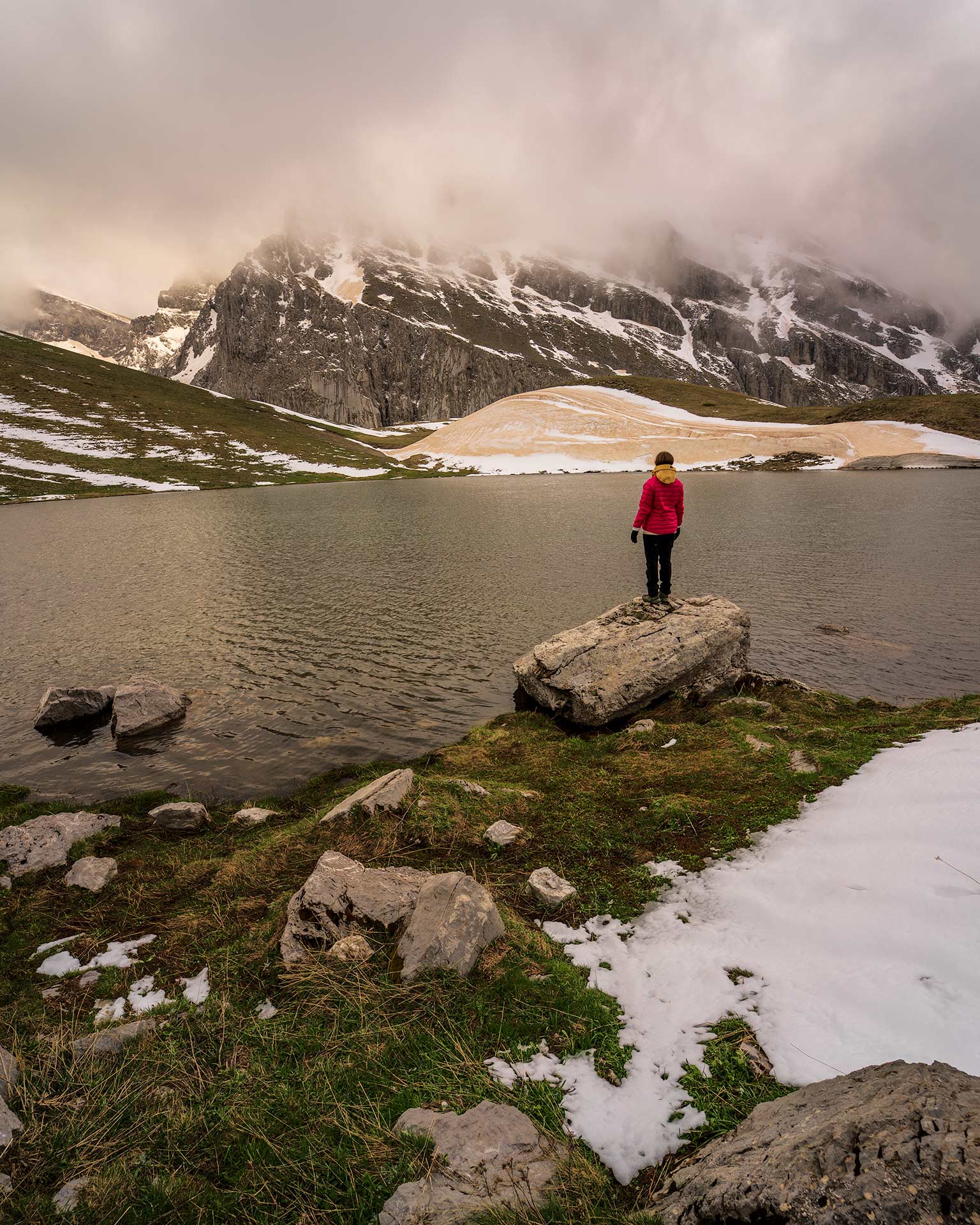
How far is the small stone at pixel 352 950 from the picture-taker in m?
5.96

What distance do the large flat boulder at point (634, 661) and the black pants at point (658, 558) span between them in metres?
0.99

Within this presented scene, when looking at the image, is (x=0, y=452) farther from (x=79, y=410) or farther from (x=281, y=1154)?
(x=281, y=1154)

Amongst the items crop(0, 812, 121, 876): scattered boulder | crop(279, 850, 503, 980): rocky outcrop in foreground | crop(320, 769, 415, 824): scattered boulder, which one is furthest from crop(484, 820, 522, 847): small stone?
crop(0, 812, 121, 876): scattered boulder

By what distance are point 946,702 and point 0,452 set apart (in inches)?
5937

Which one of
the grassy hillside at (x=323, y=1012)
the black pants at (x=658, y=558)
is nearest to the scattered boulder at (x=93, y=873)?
the grassy hillside at (x=323, y=1012)

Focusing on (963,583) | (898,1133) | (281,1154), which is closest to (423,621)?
(281,1154)

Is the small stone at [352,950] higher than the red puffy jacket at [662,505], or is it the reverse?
the red puffy jacket at [662,505]

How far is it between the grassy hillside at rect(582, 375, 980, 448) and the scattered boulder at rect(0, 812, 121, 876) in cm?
15367

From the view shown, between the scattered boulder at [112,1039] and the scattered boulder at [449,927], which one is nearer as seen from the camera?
the scattered boulder at [112,1039]

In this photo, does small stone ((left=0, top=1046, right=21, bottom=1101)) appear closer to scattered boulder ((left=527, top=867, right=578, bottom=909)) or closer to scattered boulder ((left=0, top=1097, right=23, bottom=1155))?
scattered boulder ((left=0, top=1097, right=23, bottom=1155))

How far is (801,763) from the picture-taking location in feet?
33.6

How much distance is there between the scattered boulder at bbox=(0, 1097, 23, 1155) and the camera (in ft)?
13.6

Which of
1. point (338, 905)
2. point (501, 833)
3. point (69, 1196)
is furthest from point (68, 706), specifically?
point (69, 1196)

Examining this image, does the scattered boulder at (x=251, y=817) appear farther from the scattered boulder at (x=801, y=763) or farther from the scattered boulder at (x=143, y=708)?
the scattered boulder at (x=801, y=763)
